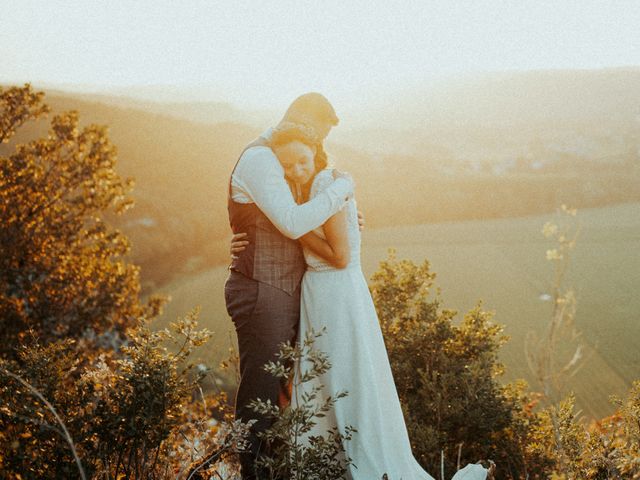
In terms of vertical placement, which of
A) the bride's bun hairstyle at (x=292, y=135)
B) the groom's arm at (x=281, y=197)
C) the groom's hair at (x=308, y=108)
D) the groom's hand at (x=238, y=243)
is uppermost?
the groom's hair at (x=308, y=108)

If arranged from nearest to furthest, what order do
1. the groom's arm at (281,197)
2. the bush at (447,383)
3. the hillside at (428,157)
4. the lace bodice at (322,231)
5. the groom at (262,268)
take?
the groom's arm at (281,197) → the groom at (262,268) → the lace bodice at (322,231) → the bush at (447,383) → the hillside at (428,157)

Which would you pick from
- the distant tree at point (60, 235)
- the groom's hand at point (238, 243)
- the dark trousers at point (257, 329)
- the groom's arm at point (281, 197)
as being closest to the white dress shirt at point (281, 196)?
the groom's arm at point (281, 197)

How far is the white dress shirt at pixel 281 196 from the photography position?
2.18 meters

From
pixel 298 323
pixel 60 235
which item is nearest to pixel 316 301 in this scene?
pixel 298 323

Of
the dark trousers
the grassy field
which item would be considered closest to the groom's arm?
the dark trousers

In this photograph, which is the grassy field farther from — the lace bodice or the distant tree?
the lace bodice

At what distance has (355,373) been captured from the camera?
2438mm

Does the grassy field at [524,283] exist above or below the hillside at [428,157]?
below

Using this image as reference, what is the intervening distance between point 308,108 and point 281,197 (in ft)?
1.47

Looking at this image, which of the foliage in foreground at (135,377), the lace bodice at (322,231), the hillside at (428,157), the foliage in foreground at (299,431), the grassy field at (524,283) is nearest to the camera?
the foliage in foreground at (299,431)

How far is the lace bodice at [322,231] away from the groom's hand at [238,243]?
29 cm

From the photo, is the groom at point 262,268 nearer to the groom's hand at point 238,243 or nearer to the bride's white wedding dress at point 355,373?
the groom's hand at point 238,243

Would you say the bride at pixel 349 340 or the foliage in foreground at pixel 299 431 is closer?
the foliage in foreground at pixel 299 431

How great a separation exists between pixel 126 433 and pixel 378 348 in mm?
1181
